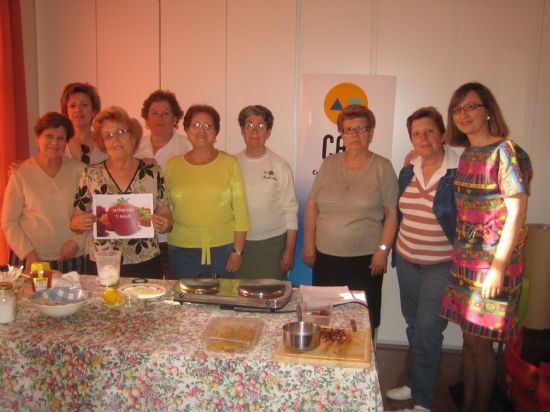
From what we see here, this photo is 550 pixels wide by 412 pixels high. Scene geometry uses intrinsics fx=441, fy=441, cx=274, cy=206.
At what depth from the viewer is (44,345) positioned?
1398mm

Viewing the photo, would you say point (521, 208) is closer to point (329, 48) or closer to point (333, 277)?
point (333, 277)

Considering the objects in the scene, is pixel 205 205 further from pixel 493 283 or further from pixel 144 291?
pixel 493 283

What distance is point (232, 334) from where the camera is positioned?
56.9 inches

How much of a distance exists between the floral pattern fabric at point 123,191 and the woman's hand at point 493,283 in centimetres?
160

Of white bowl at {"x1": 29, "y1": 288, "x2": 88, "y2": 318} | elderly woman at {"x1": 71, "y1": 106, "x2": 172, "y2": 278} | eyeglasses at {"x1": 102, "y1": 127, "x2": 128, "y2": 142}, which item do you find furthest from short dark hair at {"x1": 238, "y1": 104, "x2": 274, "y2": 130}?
white bowl at {"x1": 29, "y1": 288, "x2": 88, "y2": 318}

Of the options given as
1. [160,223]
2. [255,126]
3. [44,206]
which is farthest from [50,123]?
[255,126]

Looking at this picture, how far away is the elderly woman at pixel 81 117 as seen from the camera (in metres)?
2.90

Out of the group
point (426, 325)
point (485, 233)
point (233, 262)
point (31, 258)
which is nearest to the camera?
point (485, 233)

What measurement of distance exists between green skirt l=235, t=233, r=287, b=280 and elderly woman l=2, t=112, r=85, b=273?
978 millimetres

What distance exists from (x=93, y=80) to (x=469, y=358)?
3.39 meters

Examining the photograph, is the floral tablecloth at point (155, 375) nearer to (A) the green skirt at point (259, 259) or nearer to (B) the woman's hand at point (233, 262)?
(B) the woman's hand at point (233, 262)

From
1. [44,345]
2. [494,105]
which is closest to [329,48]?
[494,105]

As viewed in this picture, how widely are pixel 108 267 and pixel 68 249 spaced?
2.51 feet

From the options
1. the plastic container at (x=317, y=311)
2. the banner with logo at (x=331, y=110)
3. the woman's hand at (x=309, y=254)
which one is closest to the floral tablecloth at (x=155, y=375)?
the plastic container at (x=317, y=311)
